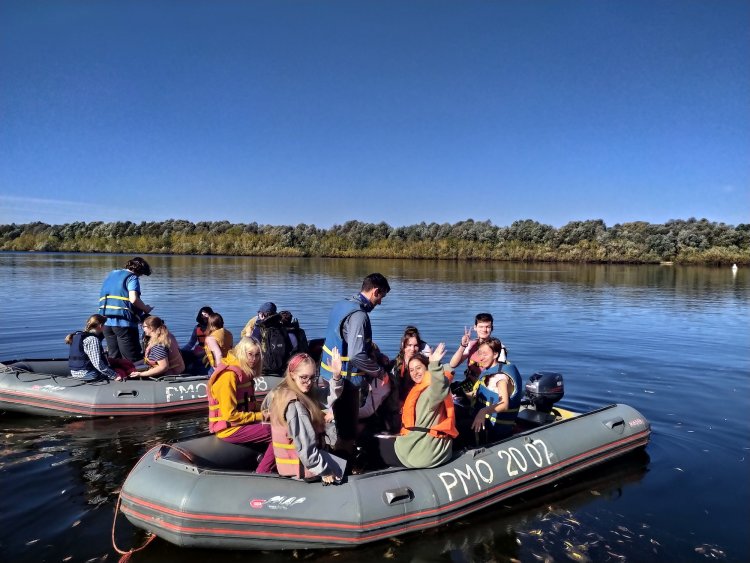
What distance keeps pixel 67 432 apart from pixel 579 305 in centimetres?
1938

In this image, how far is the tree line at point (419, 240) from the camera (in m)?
59.3

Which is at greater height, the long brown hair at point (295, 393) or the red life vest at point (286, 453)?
the long brown hair at point (295, 393)

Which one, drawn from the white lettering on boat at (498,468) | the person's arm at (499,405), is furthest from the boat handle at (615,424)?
the person's arm at (499,405)

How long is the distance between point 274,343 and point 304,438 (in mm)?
4018

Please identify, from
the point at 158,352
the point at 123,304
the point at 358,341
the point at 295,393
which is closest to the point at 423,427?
the point at 358,341

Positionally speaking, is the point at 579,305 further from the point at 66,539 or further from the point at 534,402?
the point at 66,539

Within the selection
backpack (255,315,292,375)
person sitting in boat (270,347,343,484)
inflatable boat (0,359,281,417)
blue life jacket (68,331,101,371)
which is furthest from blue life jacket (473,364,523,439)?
blue life jacket (68,331,101,371)

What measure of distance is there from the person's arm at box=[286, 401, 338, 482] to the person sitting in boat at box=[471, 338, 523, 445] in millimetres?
1884

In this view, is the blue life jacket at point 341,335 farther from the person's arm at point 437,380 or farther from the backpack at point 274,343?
the backpack at point 274,343

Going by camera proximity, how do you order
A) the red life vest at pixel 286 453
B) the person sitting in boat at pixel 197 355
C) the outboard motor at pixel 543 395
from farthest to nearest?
the person sitting in boat at pixel 197 355 → the outboard motor at pixel 543 395 → the red life vest at pixel 286 453

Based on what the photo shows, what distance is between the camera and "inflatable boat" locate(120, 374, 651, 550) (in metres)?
4.42

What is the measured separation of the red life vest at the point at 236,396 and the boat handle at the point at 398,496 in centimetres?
154

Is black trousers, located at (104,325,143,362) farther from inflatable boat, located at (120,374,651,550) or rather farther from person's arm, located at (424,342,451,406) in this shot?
person's arm, located at (424,342,451,406)

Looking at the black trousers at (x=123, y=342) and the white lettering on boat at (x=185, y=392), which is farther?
the black trousers at (x=123, y=342)
